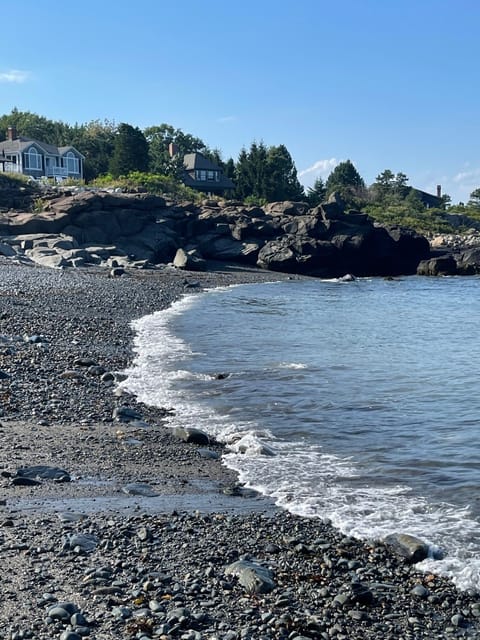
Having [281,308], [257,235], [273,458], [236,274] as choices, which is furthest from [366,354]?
[257,235]

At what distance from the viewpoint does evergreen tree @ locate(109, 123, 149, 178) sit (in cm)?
8725

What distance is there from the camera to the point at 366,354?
2062 centimetres

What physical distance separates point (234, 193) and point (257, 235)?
41.0 metres

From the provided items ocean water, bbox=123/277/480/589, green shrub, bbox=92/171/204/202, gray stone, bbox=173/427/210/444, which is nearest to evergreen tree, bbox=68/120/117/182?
green shrub, bbox=92/171/204/202

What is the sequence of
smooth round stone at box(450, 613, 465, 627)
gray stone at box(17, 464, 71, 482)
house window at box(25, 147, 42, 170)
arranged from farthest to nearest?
house window at box(25, 147, 42, 170), gray stone at box(17, 464, 71, 482), smooth round stone at box(450, 613, 465, 627)

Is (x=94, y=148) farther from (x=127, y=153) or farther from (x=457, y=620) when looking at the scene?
(x=457, y=620)

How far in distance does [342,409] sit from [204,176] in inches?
3674

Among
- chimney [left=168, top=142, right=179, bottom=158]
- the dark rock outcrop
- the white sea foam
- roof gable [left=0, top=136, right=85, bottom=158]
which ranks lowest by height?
the white sea foam

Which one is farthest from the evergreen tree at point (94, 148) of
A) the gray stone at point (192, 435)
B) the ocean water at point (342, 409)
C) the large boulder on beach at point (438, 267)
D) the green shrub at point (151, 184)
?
the gray stone at point (192, 435)

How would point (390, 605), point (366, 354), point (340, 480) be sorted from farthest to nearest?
1. point (366, 354)
2. point (340, 480)
3. point (390, 605)

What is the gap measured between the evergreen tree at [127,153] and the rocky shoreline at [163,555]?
78.1 meters

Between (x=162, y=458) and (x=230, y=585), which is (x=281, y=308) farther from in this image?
(x=230, y=585)

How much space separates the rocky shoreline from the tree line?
77.8 metres

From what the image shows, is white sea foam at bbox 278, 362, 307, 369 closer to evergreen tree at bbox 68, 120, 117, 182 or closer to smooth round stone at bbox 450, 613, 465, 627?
smooth round stone at bbox 450, 613, 465, 627
